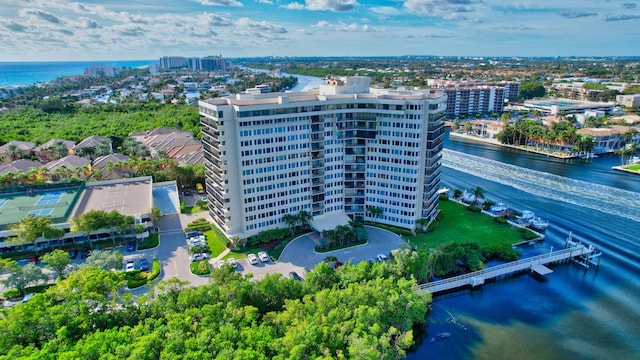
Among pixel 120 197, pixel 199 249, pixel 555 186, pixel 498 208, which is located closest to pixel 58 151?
pixel 120 197

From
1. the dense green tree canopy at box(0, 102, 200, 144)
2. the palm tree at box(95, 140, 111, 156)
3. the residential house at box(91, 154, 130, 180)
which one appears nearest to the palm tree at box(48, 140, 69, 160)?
the palm tree at box(95, 140, 111, 156)

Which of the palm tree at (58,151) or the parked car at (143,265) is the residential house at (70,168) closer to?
the palm tree at (58,151)

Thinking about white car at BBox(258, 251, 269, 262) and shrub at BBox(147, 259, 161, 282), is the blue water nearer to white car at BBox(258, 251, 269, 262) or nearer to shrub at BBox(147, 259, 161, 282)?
white car at BBox(258, 251, 269, 262)

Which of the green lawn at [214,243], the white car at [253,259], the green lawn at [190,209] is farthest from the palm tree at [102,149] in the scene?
the white car at [253,259]

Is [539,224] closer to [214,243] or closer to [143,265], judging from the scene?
[214,243]

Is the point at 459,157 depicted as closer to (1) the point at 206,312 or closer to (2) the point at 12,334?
(1) the point at 206,312

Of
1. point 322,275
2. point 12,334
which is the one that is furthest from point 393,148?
point 12,334
